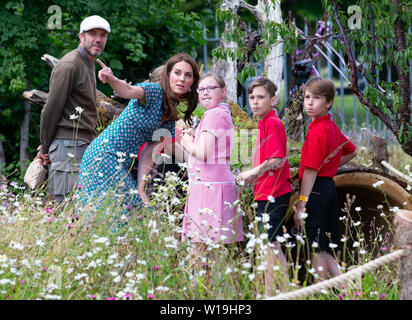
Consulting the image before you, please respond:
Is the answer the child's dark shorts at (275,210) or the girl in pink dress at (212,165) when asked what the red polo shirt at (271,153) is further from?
the girl in pink dress at (212,165)

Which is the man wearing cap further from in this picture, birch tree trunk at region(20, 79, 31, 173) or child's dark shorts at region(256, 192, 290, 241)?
birch tree trunk at region(20, 79, 31, 173)

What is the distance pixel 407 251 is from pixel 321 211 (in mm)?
961

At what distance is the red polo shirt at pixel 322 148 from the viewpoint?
12.7 ft

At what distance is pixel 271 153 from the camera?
387cm

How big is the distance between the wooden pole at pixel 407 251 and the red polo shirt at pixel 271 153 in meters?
0.99

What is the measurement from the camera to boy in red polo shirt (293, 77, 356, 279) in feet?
12.8

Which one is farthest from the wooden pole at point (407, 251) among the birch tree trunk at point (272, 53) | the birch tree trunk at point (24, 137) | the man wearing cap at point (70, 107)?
the birch tree trunk at point (24, 137)

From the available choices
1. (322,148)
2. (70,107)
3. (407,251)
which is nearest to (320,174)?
(322,148)

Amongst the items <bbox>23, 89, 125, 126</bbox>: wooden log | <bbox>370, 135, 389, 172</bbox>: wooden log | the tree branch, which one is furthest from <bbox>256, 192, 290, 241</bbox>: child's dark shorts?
<bbox>23, 89, 125, 126</bbox>: wooden log

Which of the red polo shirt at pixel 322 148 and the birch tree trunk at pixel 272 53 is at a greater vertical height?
the birch tree trunk at pixel 272 53

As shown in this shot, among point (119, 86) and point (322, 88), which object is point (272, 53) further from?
point (119, 86)

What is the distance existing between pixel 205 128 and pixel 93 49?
→ 150 cm
